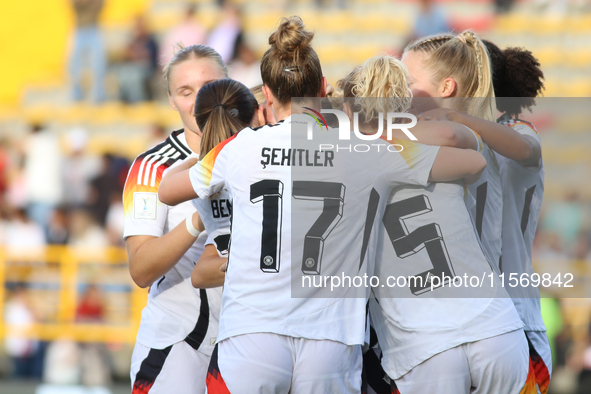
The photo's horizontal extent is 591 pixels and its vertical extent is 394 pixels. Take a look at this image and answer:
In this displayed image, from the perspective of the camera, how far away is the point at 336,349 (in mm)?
2090

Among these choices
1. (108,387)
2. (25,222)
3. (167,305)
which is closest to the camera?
(167,305)

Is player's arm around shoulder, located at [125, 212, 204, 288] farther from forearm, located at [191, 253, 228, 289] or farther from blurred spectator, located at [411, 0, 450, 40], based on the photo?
blurred spectator, located at [411, 0, 450, 40]

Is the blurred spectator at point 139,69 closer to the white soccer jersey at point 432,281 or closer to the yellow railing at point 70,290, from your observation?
the yellow railing at point 70,290

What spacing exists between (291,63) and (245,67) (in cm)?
739

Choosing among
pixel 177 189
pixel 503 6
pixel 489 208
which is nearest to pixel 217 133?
pixel 177 189

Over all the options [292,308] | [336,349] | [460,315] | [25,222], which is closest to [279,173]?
[292,308]

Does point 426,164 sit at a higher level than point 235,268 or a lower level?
higher

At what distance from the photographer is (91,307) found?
739 centimetres

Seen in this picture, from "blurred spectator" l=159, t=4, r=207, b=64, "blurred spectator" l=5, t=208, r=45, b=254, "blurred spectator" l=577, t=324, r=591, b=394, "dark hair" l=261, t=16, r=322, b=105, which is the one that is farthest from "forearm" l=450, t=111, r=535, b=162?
"blurred spectator" l=159, t=4, r=207, b=64

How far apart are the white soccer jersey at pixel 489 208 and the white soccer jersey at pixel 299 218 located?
476 mm

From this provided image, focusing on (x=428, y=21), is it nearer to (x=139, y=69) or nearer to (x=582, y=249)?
(x=582, y=249)

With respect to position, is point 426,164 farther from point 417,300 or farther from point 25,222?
point 25,222

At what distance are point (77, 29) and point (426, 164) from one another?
33.3 feet

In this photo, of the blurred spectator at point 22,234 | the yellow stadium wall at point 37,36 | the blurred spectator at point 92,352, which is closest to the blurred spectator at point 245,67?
the blurred spectator at point 22,234
